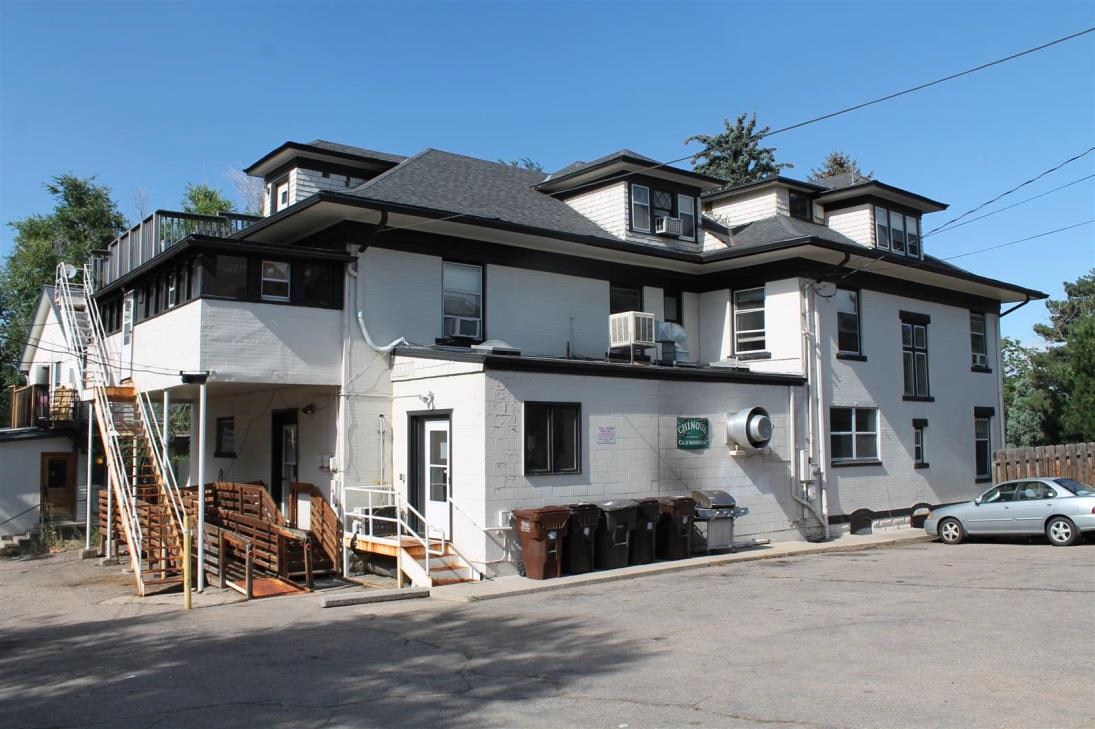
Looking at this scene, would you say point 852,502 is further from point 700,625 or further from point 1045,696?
point 1045,696

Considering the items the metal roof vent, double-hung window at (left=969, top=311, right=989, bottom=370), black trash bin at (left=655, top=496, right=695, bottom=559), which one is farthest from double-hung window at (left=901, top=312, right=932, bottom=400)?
the metal roof vent

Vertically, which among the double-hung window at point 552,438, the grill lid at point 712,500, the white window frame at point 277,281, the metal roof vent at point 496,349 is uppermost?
the white window frame at point 277,281

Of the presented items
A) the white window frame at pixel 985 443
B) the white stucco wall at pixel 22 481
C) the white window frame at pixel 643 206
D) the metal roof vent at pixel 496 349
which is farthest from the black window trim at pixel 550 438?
the white stucco wall at pixel 22 481

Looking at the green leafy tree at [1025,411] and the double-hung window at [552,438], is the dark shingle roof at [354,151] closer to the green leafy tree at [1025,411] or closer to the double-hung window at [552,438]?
the double-hung window at [552,438]

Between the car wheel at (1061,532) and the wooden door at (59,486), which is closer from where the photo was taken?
the car wheel at (1061,532)

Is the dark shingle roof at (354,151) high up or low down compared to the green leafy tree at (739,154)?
down

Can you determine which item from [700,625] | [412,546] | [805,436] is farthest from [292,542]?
[805,436]

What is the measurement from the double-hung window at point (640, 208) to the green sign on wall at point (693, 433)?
568cm

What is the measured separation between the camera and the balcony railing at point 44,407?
25844 mm

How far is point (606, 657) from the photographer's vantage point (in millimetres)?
8938

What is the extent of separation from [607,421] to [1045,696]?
9.68 m

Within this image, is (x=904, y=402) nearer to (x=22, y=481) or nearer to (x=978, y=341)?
(x=978, y=341)

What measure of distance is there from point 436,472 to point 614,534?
3285 mm

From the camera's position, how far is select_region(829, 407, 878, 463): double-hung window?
20.9 meters
